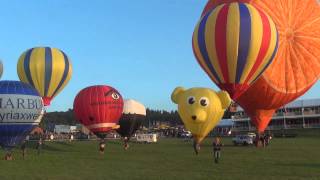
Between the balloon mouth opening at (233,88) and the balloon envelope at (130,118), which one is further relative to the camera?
the balloon envelope at (130,118)

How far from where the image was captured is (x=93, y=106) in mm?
33406

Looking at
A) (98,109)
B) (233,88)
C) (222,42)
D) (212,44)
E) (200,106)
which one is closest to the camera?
(200,106)

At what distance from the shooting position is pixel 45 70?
40000 millimetres

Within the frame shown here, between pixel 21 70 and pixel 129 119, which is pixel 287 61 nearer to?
pixel 129 119

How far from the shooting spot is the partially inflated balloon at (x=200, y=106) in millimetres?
24438

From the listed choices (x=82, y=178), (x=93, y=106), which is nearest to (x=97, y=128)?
(x=93, y=106)

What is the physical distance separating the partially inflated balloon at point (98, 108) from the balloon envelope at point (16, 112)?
6.58 m

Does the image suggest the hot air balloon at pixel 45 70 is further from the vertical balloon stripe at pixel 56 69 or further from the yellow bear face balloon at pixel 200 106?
the yellow bear face balloon at pixel 200 106

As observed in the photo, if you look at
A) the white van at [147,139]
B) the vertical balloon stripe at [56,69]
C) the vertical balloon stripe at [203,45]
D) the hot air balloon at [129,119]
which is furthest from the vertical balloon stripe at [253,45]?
the white van at [147,139]

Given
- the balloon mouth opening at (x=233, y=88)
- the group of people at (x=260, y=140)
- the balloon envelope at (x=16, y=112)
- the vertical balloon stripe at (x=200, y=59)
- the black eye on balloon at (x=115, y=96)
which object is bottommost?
the group of people at (x=260, y=140)

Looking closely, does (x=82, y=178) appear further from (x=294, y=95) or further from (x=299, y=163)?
(x=294, y=95)

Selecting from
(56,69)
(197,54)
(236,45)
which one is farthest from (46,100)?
(236,45)

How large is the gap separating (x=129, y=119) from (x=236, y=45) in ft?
49.9

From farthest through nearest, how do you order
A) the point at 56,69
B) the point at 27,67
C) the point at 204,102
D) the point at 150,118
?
1. the point at 150,118
2. the point at 56,69
3. the point at 27,67
4. the point at 204,102
